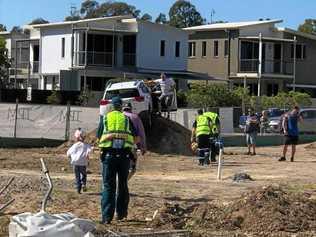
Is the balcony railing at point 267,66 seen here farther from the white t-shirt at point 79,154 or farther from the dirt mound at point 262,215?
the dirt mound at point 262,215

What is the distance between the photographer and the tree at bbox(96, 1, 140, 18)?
428 ft

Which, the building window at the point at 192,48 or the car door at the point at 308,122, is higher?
the building window at the point at 192,48

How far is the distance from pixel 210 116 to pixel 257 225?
12.4 metres

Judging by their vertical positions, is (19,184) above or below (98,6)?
below

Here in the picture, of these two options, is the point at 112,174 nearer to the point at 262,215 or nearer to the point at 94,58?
the point at 262,215

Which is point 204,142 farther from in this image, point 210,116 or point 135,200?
point 135,200

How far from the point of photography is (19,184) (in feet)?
53.3

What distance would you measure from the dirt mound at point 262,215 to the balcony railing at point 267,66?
186 feet

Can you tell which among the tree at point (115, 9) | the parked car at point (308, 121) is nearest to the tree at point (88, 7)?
the tree at point (115, 9)

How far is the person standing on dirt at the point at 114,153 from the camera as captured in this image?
11.5 meters

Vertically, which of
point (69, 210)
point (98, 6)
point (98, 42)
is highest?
point (98, 6)

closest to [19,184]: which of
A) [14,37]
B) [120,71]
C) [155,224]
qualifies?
[155,224]

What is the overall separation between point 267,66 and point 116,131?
58699mm

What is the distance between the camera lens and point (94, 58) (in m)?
63.2
